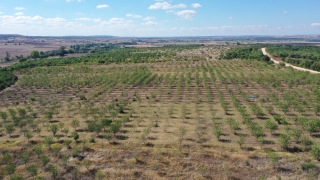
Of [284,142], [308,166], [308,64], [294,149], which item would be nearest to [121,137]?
[284,142]

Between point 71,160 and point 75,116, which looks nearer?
point 71,160

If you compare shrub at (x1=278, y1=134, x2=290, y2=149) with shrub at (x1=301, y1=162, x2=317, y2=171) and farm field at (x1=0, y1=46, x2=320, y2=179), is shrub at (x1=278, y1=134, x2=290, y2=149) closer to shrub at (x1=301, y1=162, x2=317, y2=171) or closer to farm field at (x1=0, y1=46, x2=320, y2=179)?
farm field at (x1=0, y1=46, x2=320, y2=179)

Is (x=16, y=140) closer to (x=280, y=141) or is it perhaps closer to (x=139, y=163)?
(x=139, y=163)

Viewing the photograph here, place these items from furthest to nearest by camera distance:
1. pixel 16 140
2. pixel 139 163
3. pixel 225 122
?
pixel 225 122 < pixel 16 140 < pixel 139 163

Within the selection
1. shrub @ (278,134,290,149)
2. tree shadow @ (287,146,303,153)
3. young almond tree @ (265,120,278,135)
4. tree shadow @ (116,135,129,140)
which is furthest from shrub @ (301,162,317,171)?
tree shadow @ (116,135,129,140)

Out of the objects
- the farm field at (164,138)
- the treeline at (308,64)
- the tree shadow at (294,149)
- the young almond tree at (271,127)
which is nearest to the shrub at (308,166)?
the farm field at (164,138)

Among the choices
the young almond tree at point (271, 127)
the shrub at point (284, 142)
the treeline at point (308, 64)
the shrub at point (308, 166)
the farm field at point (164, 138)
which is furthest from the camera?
the treeline at point (308, 64)

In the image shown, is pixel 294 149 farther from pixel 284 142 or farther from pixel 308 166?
pixel 308 166

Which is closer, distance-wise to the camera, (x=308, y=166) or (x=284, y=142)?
(x=308, y=166)

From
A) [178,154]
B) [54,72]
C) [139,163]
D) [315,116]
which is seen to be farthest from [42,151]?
[54,72]

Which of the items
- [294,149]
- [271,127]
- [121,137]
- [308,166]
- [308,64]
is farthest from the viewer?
[308,64]

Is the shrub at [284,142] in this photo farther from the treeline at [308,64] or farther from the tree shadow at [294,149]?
the treeline at [308,64]
